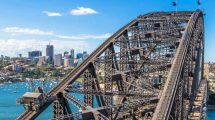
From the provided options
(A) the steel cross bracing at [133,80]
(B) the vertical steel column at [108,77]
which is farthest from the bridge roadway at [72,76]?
(B) the vertical steel column at [108,77]

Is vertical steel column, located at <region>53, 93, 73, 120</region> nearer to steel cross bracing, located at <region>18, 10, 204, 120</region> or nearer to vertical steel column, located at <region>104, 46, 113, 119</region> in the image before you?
steel cross bracing, located at <region>18, 10, 204, 120</region>

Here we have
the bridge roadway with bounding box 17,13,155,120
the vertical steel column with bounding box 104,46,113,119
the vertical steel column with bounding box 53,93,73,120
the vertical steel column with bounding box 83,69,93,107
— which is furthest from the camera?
the vertical steel column with bounding box 104,46,113,119

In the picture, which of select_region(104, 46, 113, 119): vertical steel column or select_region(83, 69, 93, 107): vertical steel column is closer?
select_region(83, 69, 93, 107): vertical steel column

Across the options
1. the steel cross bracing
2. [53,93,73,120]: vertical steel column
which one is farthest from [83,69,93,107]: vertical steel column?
[53,93,73,120]: vertical steel column

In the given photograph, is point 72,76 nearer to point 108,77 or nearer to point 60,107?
point 108,77

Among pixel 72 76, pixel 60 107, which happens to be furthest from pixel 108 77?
pixel 60 107

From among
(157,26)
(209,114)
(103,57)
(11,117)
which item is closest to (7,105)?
(11,117)

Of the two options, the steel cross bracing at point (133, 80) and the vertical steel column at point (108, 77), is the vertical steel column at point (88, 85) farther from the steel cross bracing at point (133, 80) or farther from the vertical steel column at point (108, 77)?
the vertical steel column at point (108, 77)

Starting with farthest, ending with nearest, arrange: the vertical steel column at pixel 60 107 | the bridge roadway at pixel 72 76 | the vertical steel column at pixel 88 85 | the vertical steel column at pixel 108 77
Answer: the vertical steel column at pixel 108 77, the vertical steel column at pixel 88 85, the vertical steel column at pixel 60 107, the bridge roadway at pixel 72 76
